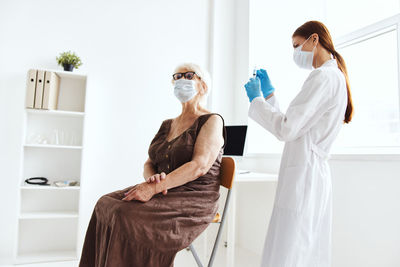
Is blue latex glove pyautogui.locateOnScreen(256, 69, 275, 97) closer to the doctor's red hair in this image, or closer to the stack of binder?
the doctor's red hair

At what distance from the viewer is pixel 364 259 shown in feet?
5.86

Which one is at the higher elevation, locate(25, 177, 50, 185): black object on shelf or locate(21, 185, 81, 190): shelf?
locate(25, 177, 50, 185): black object on shelf

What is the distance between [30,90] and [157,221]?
176cm

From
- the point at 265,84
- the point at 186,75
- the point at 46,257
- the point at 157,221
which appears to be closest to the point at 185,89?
the point at 186,75

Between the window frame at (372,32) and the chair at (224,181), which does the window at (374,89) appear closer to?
the window frame at (372,32)

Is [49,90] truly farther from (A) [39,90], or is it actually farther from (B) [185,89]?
(B) [185,89]

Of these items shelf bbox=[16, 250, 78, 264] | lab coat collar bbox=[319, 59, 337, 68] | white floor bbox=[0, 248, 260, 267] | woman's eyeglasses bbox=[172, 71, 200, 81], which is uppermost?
woman's eyeglasses bbox=[172, 71, 200, 81]

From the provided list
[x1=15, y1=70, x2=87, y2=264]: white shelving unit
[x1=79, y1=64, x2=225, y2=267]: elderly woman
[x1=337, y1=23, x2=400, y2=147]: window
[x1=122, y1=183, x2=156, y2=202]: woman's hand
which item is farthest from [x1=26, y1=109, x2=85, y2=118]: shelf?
[x1=337, y1=23, x2=400, y2=147]: window

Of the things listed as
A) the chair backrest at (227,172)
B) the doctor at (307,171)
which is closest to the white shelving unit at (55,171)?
the chair backrest at (227,172)

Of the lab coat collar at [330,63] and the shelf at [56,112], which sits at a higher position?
the lab coat collar at [330,63]

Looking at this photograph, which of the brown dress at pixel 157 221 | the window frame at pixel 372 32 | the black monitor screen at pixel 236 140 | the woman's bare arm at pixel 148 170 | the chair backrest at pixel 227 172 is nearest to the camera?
the brown dress at pixel 157 221

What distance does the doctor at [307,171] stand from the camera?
3.85 feet

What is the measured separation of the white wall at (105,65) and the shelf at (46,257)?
164 millimetres

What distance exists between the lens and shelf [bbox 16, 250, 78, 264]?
7.73 ft
